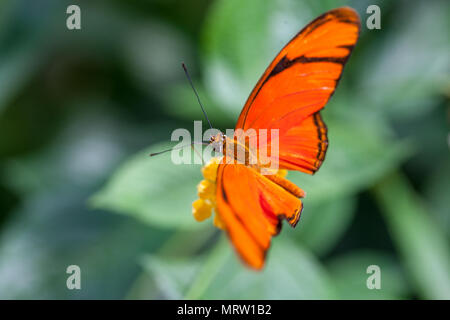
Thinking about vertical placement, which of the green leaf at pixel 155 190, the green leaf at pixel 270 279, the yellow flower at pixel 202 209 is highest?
the green leaf at pixel 155 190

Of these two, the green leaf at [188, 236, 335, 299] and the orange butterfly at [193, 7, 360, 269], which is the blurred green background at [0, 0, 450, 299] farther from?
the orange butterfly at [193, 7, 360, 269]

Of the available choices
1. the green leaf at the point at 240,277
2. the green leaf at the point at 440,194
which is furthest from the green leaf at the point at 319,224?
the green leaf at the point at 440,194

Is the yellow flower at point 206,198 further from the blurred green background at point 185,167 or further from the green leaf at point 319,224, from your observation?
the green leaf at point 319,224

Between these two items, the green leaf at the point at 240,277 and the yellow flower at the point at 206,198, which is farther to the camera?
the green leaf at the point at 240,277

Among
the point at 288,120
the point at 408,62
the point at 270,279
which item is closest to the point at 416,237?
the point at 270,279

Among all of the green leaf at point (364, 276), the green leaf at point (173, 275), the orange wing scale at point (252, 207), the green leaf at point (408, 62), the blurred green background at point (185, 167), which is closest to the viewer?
the orange wing scale at point (252, 207)

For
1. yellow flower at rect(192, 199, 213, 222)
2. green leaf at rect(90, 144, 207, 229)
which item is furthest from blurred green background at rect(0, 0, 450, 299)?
yellow flower at rect(192, 199, 213, 222)

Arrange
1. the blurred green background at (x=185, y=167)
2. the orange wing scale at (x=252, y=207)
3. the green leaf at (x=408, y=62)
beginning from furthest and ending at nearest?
1. the green leaf at (x=408, y=62)
2. the blurred green background at (x=185, y=167)
3. the orange wing scale at (x=252, y=207)
